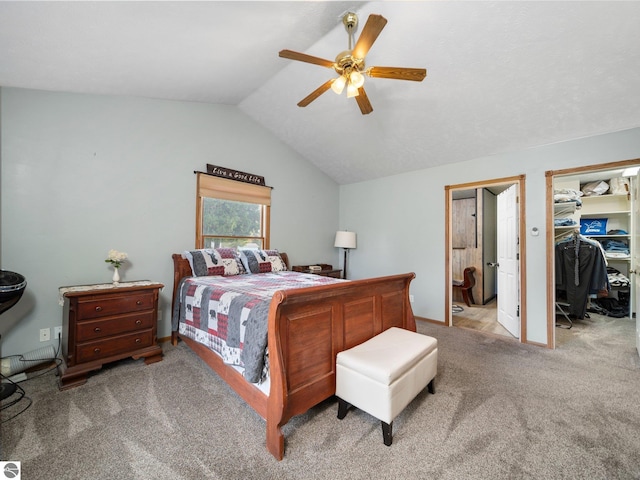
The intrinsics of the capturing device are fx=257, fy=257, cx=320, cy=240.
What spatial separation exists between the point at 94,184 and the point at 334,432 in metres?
3.11

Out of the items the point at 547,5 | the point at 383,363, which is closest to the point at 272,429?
the point at 383,363

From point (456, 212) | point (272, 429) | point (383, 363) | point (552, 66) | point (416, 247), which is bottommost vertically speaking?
point (272, 429)

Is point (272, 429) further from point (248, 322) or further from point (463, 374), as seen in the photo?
point (463, 374)

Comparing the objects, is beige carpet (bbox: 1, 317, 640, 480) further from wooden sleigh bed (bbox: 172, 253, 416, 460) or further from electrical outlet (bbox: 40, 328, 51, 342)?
electrical outlet (bbox: 40, 328, 51, 342)

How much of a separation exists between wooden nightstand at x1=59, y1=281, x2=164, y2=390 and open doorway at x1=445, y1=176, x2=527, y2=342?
3711 mm

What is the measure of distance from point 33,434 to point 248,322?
4.54ft

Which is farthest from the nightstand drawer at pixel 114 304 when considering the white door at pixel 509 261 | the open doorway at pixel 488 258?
the white door at pixel 509 261

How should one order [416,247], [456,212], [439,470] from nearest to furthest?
[439,470]
[416,247]
[456,212]

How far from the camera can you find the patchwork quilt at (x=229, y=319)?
1494 mm

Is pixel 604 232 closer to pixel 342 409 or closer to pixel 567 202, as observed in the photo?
pixel 567 202

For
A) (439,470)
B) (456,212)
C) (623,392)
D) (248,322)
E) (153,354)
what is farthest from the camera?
(456,212)

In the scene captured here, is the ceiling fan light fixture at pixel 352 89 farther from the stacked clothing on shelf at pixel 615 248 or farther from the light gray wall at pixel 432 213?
the stacked clothing on shelf at pixel 615 248

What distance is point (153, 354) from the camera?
2.45 m

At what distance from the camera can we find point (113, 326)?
7.38 ft
